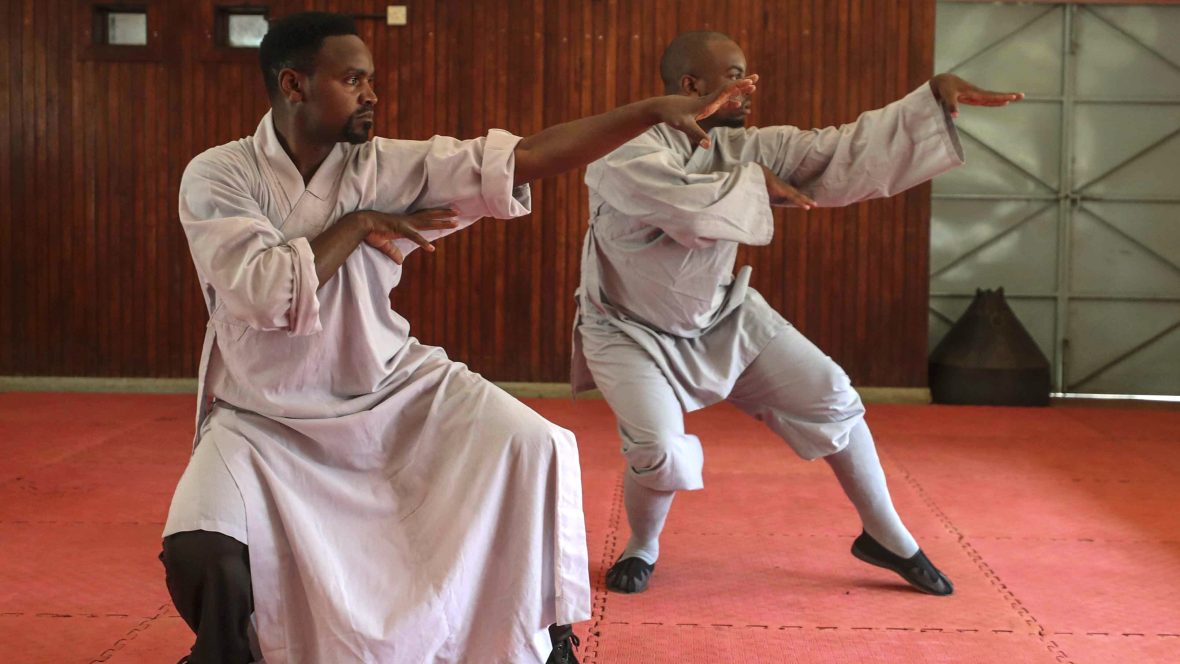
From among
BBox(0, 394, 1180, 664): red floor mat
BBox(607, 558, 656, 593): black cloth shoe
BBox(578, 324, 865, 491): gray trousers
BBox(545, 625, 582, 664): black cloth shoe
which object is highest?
BBox(578, 324, 865, 491): gray trousers

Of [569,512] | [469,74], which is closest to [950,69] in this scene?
[469,74]

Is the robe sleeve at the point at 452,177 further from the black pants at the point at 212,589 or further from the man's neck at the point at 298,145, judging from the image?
the black pants at the point at 212,589

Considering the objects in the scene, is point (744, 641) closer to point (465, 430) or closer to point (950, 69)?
point (465, 430)

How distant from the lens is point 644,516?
3.38m

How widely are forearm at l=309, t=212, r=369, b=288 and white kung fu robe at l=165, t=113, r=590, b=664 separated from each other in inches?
2.5

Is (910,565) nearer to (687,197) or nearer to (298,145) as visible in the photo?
(687,197)

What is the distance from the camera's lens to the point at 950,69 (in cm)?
765

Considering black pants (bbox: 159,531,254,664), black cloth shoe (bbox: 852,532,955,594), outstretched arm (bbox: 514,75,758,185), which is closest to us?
black pants (bbox: 159,531,254,664)

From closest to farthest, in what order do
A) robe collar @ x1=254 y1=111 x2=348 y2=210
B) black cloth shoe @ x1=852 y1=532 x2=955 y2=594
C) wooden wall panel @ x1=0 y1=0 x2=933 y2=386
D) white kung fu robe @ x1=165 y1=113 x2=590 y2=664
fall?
white kung fu robe @ x1=165 y1=113 x2=590 y2=664 < robe collar @ x1=254 y1=111 x2=348 y2=210 < black cloth shoe @ x1=852 y1=532 x2=955 y2=594 < wooden wall panel @ x1=0 y1=0 x2=933 y2=386

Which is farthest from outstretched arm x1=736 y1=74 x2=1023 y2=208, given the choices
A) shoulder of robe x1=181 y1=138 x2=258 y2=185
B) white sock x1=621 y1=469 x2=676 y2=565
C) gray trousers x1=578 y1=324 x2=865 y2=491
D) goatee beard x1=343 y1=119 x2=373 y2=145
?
shoulder of robe x1=181 y1=138 x2=258 y2=185

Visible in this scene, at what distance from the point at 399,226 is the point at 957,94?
155 centimetres

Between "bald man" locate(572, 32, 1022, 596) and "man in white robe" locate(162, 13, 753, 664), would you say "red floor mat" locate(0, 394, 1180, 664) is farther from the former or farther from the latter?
"man in white robe" locate(162, 13, 753, 664)

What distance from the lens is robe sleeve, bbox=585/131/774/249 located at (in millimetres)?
3049

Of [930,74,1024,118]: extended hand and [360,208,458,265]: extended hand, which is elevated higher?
[930,74,1024,118]: extended hand
